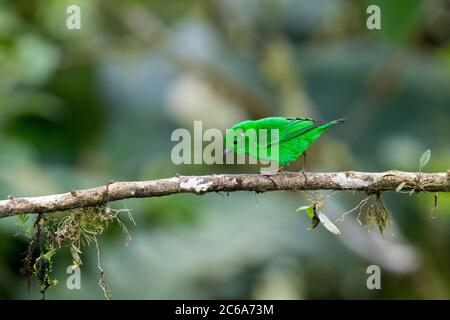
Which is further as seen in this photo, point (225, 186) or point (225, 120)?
point (225, 120)

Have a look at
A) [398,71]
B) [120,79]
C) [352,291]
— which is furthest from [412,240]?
[120,79]

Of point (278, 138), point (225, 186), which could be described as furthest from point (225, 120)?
point (225, 186)

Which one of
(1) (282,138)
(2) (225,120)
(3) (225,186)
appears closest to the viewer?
(3) (225,186)

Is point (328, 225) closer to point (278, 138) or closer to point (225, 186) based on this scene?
point (225, 186)

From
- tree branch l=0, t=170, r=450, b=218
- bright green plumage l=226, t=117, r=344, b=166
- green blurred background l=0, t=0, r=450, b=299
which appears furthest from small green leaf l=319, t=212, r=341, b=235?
green blurred background l=0, t=0, r=450, b=299

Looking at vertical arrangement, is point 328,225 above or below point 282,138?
below

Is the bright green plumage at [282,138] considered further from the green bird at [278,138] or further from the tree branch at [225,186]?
the tree branch at [225,186]

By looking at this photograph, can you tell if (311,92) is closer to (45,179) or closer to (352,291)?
(352,291)
